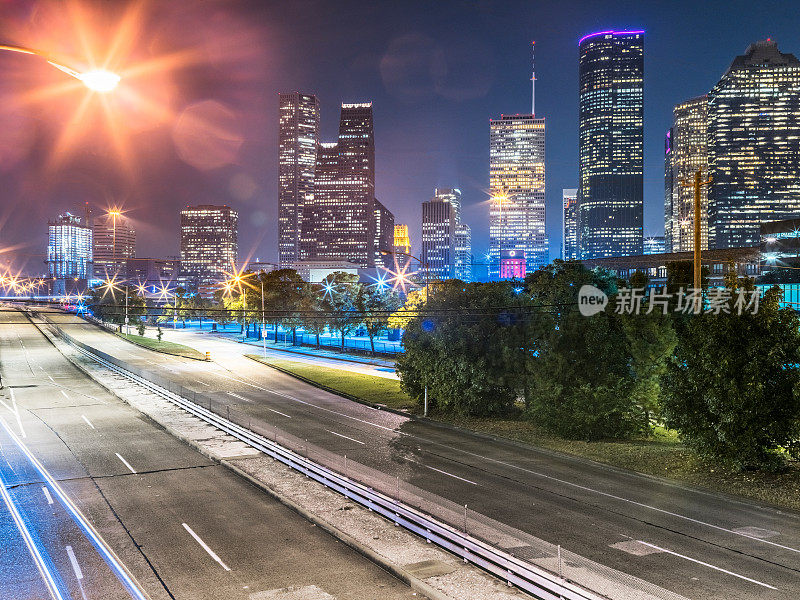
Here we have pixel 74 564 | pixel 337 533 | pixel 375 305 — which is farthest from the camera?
pixel 375 305

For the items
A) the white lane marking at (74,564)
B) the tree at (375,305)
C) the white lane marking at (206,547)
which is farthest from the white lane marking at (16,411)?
the tree at (375,305)

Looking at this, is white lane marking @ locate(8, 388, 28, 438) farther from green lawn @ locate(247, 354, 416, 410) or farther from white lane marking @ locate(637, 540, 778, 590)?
white lane marking @ locate(637, 540, 778, 590)

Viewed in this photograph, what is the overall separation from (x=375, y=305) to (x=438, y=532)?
7567 centimetres

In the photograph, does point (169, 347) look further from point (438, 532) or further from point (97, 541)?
point (438, 532)

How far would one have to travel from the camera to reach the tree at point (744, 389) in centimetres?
2580

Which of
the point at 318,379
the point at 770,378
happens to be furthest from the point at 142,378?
the point at 770,378

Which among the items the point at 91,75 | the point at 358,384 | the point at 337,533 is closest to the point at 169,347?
the point at 358,384

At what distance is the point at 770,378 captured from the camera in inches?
1039

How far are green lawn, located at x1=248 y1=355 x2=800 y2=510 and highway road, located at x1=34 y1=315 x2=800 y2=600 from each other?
110 cm

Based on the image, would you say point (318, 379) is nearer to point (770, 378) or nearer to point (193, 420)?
point (193, 420)

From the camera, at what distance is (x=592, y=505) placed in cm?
2303

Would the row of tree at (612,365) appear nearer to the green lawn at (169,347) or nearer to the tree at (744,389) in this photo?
the tree at (744,389)

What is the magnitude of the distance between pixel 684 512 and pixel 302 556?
14038 millimetres

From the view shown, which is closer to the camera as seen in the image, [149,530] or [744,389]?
[149,530]
